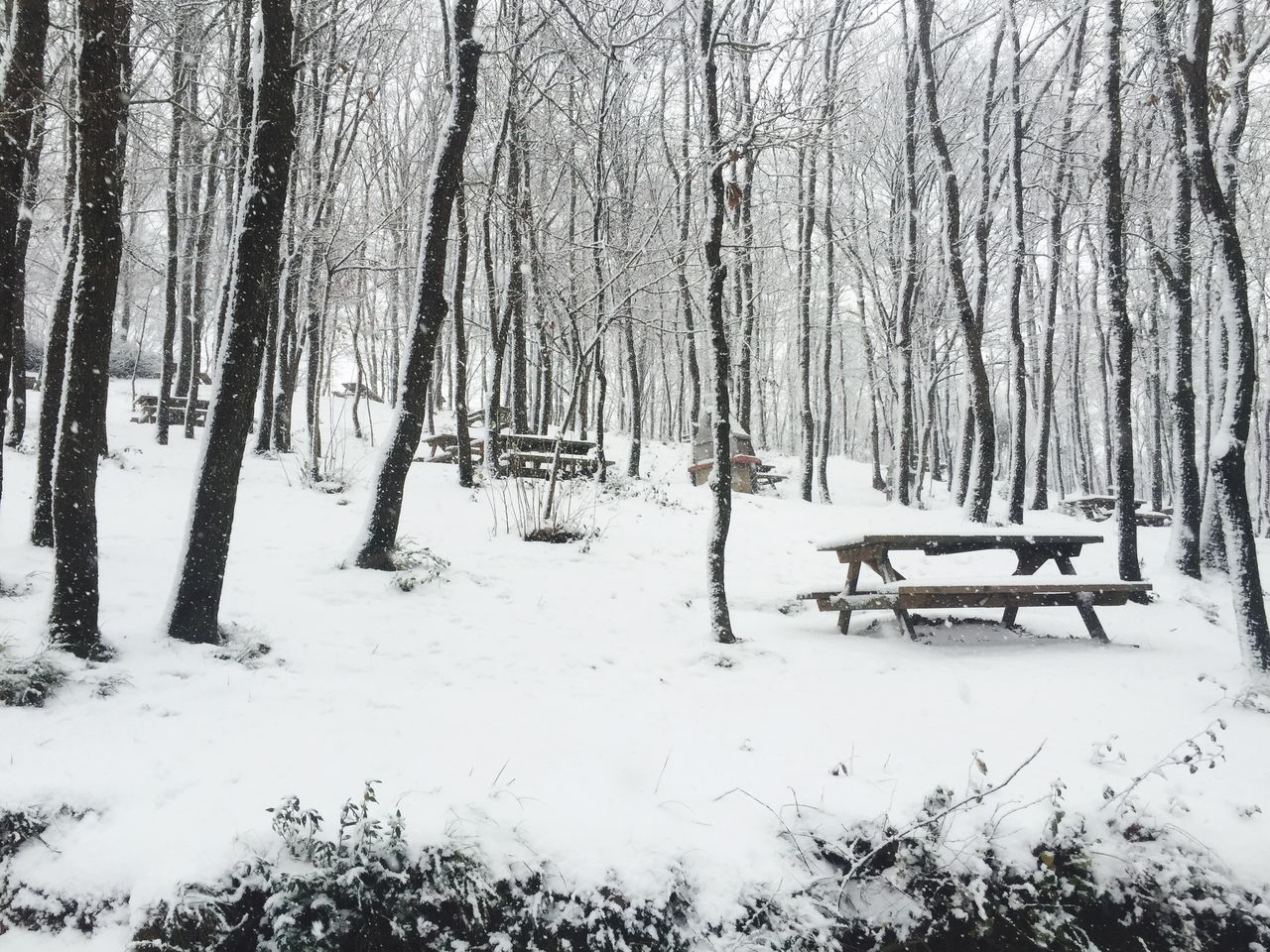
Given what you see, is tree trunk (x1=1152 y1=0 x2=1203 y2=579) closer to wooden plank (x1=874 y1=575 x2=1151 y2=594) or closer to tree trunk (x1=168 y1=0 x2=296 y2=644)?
wooden plank (x1=874 y1=575 x2=1151 y2=594)

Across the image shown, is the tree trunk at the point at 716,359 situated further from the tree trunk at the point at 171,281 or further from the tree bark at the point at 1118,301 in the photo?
the tree trunk at the point at 171,281

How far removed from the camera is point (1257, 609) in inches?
171

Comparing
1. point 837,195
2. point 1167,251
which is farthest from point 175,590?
point 837,195

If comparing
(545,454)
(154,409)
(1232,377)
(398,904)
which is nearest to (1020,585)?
(1232,377)

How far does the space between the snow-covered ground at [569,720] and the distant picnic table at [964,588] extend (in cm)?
30

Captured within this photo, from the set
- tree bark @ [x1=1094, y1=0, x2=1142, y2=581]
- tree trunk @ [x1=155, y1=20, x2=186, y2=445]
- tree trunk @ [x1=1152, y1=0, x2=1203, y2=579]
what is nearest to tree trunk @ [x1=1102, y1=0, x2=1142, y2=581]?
tree bark @ [x1=1094, y1=0, x2=1142, y2=581]

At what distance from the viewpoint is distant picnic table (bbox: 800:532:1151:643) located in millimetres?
4641

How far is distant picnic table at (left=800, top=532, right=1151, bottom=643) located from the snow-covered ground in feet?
0.99

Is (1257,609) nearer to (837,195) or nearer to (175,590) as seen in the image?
(175,590)

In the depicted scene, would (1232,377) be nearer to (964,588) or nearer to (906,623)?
(964,588)

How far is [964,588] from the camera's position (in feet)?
14.9

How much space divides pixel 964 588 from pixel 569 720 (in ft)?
9.75

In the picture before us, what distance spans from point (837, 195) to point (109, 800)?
18.1m

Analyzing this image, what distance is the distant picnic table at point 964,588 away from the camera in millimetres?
4641
